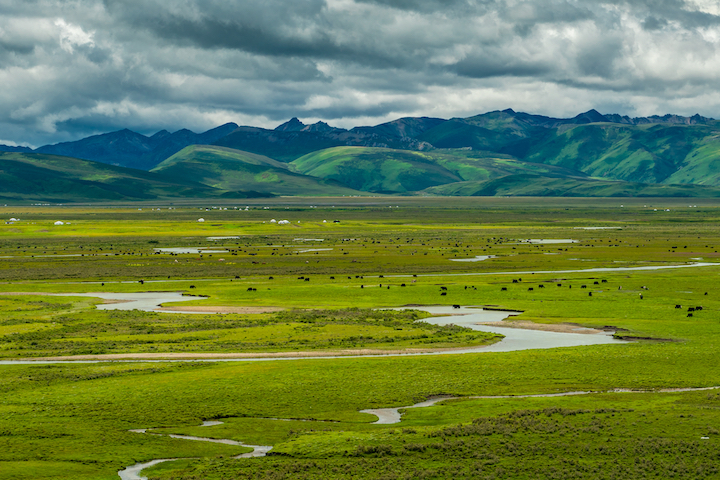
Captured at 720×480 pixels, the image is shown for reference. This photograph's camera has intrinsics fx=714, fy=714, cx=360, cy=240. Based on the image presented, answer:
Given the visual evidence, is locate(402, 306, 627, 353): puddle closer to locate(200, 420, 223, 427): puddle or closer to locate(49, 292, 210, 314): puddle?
locate(200, 420, 223, 427): puddle

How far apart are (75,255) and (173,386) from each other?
106559 mm

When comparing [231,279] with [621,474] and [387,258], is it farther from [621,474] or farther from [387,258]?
[621,474]

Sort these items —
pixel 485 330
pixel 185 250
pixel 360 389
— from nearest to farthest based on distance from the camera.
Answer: pixel 360 389 → pixel 485 330 → pixel 185 250

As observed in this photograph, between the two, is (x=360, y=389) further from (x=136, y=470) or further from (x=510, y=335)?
(x=510, y=335)

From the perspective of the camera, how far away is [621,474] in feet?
91.6

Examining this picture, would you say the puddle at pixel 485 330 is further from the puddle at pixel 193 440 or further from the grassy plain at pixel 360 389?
the puddle at pixel 193 440

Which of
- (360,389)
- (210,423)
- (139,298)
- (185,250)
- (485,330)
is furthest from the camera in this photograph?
(185,250)

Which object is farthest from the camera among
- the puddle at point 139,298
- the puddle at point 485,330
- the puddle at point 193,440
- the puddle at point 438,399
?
the puddle at point 139,298

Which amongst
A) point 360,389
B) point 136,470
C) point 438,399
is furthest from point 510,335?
point 136,470

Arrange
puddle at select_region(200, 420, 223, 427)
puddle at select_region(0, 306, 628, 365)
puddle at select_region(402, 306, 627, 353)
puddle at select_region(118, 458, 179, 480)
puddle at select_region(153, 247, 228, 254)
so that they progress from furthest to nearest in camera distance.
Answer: puddle at select_region(153, 247, 228, 254) < puddle at select_region(402, 306, 627, 353) < puddle at select_region(0, 306, 628, 365) < puddle at select_region(200, 420, 223, 427) < puddle at select_region(118, 458, 179, 480)

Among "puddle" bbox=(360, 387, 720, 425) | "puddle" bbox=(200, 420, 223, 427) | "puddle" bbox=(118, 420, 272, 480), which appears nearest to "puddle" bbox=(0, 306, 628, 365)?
"puddle" bbox=(360, 387, 720, 425)

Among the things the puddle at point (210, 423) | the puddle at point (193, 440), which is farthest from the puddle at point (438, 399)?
the puddle at point (210, 423)

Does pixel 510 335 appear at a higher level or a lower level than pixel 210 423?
lower

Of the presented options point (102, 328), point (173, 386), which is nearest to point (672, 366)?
point (173, 386)
